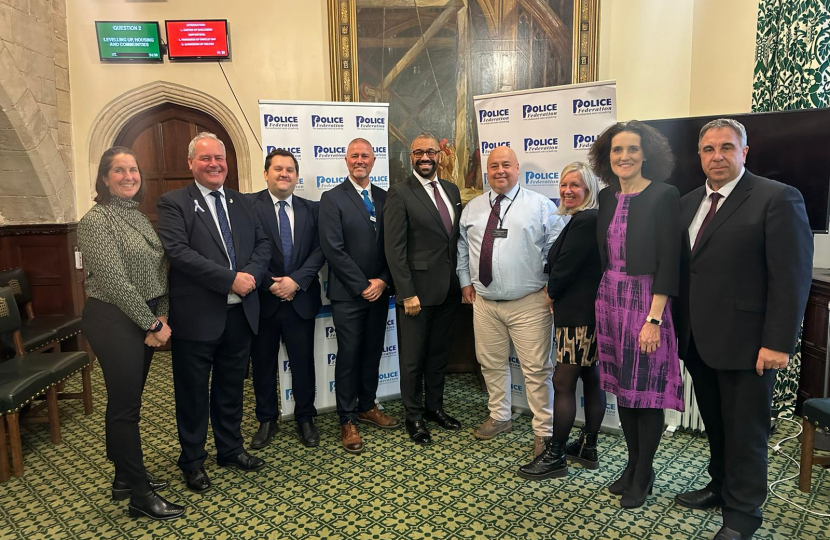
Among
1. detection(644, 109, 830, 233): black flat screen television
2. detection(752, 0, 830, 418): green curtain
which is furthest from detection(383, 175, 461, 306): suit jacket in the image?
detection(752, 0, 830, 418): green curtain

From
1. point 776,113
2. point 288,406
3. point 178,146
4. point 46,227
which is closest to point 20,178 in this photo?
point 46,227

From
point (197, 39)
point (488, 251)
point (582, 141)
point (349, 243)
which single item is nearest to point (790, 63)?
point (582, 141)

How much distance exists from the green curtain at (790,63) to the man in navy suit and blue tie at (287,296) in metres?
3.13

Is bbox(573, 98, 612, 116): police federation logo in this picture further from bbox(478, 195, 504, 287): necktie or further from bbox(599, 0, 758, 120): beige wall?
bbox(599, 0, 758, 120): beige wall

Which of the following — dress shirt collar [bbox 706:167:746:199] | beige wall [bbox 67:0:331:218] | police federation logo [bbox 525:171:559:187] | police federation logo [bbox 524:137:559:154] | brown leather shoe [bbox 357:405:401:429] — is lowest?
brown leather shoe [bbox 357:405:401:429]

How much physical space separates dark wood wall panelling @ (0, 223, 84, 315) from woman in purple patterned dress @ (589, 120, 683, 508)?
504cm

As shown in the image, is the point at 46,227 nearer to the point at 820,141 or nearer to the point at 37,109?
the point at 37,109

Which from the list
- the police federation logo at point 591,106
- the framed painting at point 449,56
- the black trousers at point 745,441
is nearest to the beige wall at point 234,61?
the framed painting at point 449,56

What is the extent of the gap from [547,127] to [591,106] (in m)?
0.33

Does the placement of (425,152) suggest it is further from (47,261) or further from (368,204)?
(47,261)

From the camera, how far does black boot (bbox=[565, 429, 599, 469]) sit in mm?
2908

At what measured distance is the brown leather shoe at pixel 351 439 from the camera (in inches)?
123

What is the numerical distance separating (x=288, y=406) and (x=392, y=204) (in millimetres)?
1666

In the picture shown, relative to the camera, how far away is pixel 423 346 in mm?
3275
